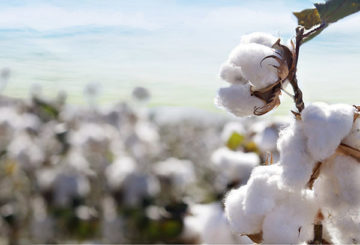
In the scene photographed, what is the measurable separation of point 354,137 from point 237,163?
2.30 feet

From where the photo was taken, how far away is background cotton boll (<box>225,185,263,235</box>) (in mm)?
563

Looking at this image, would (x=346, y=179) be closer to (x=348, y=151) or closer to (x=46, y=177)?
(x=348, y=151)

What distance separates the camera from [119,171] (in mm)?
A: 2365

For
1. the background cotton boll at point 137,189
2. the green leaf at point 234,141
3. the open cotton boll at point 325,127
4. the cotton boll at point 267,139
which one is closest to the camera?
the open cotton boll at point 325,127

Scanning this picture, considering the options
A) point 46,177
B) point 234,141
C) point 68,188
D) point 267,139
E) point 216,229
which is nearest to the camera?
point 216,229

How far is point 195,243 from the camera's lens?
1823mm

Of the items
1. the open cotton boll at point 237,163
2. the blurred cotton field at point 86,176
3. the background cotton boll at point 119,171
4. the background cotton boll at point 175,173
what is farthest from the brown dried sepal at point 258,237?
the background cotton boll at point 175,173

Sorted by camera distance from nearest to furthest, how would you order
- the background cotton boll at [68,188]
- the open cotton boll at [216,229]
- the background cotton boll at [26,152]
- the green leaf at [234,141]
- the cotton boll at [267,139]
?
the open cotton boll at [216,229] → the cotton boll at [267,139] → the green leaf at [234,141] → the background cotton boll at [68,188] → the background cotton boll at [26,152]

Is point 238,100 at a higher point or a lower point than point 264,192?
higher

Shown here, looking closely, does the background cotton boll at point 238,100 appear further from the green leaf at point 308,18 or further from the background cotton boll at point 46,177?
the background cotton boll at point 46,177

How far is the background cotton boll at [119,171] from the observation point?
2268 mm

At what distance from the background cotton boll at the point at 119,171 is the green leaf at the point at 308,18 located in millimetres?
1743

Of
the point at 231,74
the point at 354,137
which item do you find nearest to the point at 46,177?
the point at 231,74

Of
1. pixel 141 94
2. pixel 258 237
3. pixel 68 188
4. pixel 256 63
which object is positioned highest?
pixel 256 63
